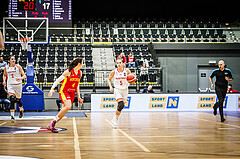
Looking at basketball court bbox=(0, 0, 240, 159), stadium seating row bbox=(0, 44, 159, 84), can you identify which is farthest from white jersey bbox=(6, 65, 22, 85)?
stadium seating row bbox=(0, 44, 159, 84)

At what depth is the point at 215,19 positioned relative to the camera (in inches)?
1191

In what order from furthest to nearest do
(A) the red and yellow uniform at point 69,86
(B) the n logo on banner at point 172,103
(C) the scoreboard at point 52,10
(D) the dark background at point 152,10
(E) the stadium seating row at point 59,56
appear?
(D) the dark background at point 152,10, (C) the scoreboard at point 52,10, (E) the stadium seating row at point 59,56, (B) the n logo on banner at point 172,103, (A) the red and yellow uniform at point 69,86

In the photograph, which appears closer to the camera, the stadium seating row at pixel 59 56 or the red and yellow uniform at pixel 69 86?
the red and yellow uniform at pixel 69 86

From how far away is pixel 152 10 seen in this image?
99.6ft

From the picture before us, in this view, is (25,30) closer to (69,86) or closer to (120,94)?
(120,94)

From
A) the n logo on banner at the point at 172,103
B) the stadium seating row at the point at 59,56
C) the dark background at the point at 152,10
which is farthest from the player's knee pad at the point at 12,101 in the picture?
the dark background at the point at 152,10

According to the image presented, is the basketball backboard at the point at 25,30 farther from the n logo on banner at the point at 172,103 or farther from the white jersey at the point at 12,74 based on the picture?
the n logo on banner at the point at 172,103

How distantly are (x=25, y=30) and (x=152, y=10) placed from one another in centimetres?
1773

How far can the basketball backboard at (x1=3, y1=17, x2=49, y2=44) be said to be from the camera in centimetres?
1458

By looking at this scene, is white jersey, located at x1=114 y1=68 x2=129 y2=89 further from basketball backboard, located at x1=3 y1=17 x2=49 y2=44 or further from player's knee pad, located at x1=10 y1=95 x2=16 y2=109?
basketball backboard, located at x1=3 y1=17 x2=49 y2=44

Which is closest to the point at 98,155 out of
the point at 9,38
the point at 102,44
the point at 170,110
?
the point at 9,38

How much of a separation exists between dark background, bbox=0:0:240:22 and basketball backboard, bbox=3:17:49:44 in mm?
14894

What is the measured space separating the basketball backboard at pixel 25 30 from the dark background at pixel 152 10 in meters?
14.9

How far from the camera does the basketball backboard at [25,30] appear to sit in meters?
14.6
